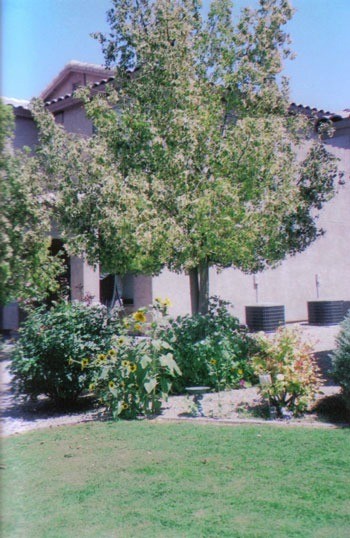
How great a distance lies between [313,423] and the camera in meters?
6.76

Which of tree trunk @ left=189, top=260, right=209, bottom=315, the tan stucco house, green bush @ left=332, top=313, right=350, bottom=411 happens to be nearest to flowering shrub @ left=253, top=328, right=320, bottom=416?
green bush @ left=332, top=313, right=350, bottom=411

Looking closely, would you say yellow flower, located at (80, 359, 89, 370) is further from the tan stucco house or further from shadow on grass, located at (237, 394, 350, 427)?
the tan stucco house

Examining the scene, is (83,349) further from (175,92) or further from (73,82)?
(73,82)

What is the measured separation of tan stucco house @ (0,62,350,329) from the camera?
15.5 m

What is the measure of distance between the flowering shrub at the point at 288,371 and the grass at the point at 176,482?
1.96ft

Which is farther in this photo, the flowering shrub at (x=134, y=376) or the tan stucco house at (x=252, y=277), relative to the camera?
the tan stucco house at (x=252, y=277)

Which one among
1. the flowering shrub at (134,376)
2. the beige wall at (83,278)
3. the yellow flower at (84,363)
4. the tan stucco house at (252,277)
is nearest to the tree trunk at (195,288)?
the flowering shrub at (134,376)

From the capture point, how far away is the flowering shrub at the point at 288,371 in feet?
23.1

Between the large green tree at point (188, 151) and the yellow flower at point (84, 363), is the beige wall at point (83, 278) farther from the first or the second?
the yellow flower at point (84, 363)

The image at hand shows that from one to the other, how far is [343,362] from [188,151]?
3866 mm

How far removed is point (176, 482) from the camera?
494cm

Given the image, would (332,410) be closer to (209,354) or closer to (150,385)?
(209,354)

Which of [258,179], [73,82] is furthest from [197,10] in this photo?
[73,82]

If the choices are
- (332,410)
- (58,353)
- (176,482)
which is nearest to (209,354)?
(332,410)
